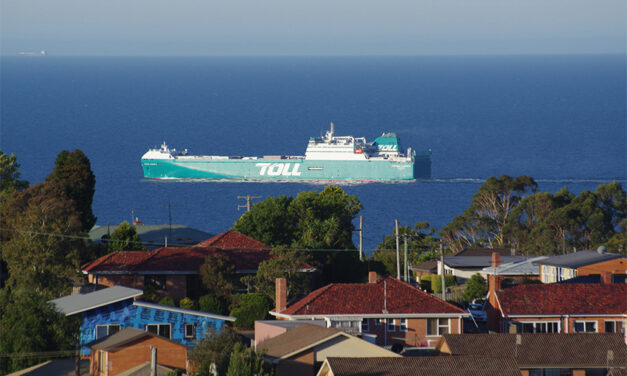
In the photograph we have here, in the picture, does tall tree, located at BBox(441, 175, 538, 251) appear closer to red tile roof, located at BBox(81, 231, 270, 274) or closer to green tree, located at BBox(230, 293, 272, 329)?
red tile roof, located at BBox(81, 231, 270, 274)

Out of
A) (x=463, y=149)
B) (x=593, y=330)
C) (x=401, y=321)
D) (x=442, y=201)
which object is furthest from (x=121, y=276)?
(x=463, y=149)

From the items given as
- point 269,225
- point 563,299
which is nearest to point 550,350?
point 563,299

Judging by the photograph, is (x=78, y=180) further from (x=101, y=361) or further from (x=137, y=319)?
(x=101, y=361)

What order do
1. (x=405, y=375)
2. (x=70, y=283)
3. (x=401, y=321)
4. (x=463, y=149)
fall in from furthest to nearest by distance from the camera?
(x=463, y=149) < (x=70, y=283) < (x=401, y=321) < (x=405, y=375)

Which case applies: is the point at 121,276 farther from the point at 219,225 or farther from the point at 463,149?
the point at 463,149

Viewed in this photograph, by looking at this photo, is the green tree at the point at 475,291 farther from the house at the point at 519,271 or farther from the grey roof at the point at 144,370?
the grey roof at the point at 144,370

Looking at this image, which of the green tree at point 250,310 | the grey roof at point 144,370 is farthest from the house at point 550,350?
the green tree at point 250,310

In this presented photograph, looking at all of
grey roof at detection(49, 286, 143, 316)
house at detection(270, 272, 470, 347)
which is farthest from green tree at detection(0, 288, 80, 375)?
house at detection(270, 272, 470, 347)
